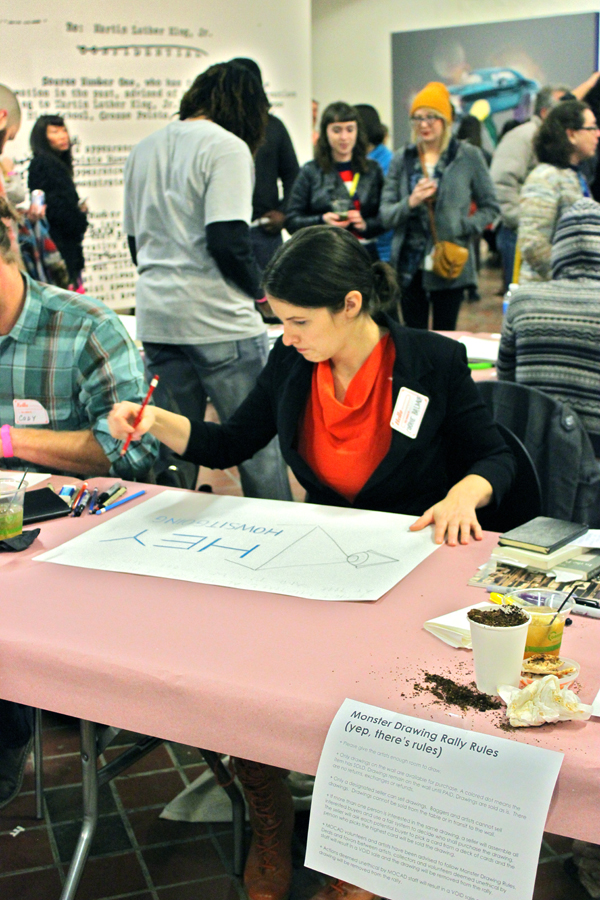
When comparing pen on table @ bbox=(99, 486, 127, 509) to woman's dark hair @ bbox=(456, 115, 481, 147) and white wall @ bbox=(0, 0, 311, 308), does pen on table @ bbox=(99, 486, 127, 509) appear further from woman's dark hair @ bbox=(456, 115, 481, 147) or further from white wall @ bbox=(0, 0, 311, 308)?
woman's dark hair @ bbox=(456, 115, 481, 147)

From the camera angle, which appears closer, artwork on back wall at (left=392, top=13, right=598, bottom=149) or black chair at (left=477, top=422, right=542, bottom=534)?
black chair at (left=477, top=422, right=542, bottom=534)

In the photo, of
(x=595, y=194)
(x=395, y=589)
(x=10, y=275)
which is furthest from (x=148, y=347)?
(x=595, y=194)

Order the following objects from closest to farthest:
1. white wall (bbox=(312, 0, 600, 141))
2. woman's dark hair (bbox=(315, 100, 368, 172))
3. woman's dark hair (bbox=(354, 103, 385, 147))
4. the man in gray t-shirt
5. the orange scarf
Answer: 1. the orange scarf
2. the man in gray t-shirt
3. woman's dark hair (bbox=(315, 100, 368, 172))
4. woman's dark hair (bbox=(354, 103, 385, 147))
5. white wall (bbox=(312, 0, 600, 141))

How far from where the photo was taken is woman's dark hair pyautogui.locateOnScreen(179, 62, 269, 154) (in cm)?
273

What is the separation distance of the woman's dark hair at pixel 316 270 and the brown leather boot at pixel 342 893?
1.09m

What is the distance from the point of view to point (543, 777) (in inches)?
36.0

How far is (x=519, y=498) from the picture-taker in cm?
194

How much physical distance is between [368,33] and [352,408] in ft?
29.9

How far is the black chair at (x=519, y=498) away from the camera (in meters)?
1.91

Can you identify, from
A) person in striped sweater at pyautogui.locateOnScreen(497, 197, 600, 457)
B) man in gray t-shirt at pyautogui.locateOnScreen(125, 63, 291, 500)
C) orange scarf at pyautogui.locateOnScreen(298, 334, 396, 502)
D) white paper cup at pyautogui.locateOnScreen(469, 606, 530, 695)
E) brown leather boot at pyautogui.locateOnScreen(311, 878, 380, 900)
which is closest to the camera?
white paper cup at pyautogui.locateOnScreen(469, 606, 530, 695)

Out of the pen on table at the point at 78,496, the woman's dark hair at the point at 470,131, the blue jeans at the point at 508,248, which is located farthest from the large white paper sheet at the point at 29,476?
the woman's dark hair at the point at 470,131

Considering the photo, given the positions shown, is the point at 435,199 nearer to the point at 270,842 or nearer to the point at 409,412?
Result: the point at 409,412

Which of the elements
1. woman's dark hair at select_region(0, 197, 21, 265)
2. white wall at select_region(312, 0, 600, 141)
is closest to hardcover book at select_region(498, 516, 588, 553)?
woman's dark hair at select_region(0, 197, 21, 265)

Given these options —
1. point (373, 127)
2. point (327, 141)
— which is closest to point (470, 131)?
point (373, 127)
